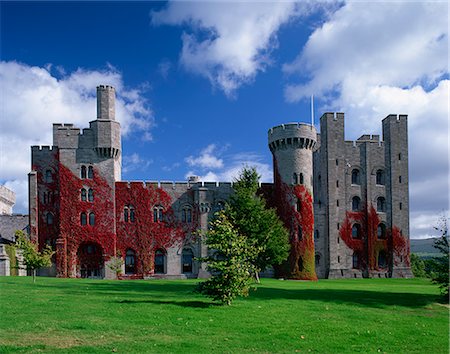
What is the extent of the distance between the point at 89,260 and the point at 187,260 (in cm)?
1072

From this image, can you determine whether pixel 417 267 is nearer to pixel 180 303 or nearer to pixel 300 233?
pixel 300 233

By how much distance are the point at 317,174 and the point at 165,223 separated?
807 inches

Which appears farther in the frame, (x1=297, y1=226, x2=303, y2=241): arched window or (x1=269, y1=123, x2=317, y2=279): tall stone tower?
(x1=297, y1=226, x2=303, y2=241): arched window

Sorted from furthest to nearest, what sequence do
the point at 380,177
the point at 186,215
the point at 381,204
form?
the point at 380,177, the point at 381,204, the point at 186,215

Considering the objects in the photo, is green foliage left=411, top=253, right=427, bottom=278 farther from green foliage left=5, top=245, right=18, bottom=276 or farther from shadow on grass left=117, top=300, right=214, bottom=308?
shadow on grass left=117, top=300, right=214, bottom=308

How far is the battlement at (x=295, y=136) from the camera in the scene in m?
53.4

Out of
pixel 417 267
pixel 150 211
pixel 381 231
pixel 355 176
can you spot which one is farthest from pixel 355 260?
pixel 417 267

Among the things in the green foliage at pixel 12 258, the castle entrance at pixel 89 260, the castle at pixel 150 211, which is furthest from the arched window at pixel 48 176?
the green foliage at pixel 12 258

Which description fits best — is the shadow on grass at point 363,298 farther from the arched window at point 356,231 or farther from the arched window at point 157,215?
the arched window at point 356,231

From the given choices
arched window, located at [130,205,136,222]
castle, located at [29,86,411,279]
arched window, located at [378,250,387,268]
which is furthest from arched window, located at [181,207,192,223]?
arched window, located at [378,250,387,268]

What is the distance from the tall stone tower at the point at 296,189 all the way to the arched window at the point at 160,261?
13462 millimetres

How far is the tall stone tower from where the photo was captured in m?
52.0

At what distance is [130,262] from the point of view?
52594 millimetres

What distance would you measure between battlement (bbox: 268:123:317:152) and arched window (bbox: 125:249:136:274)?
20.4 m
